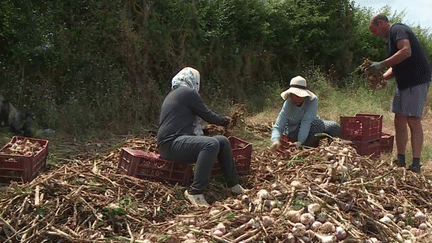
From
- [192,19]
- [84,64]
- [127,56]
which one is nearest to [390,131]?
[192,19]

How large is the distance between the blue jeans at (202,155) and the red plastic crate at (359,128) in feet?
6.03

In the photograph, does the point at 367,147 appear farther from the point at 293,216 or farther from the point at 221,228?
the point at 221,228

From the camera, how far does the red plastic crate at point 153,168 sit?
489cm

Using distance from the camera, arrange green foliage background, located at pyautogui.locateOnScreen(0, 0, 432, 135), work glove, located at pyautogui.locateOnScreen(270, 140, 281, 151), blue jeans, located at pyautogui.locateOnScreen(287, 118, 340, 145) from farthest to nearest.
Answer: green foliage background, located at pyautogui.locateOnScreen(0, 0, 432, 135) → blue jeans, located at pyautogui.locateOnScreen(287, 118, 340, 145) → work glove, located at pyautogui.locateOnScreen(270, 140, 281, 151)

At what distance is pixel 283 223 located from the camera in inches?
149

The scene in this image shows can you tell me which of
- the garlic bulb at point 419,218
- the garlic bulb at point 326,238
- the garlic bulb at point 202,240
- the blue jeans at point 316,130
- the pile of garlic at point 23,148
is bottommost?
the garlic bulb at point 419,218

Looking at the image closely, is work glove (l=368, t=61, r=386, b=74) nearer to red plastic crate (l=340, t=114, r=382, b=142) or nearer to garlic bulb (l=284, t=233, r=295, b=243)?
red plastic crate (l=340, t=114, r=382, b=142)

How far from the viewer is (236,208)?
13.7ft

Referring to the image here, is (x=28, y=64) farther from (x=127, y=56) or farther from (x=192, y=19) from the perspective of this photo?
(x=192, y=19)

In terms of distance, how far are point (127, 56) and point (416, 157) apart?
5.10m

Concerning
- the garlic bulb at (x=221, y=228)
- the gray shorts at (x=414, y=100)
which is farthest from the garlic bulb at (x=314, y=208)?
the gray shorts at (x=414, y=100)

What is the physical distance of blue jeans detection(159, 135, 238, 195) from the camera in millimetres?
4742

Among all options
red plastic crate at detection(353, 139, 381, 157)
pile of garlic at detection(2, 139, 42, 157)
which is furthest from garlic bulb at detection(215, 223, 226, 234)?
red plastic crate at detection(353, 139, 381, 157)

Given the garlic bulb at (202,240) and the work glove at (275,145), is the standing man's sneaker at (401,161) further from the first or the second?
the garlic bulb at (202,240)
